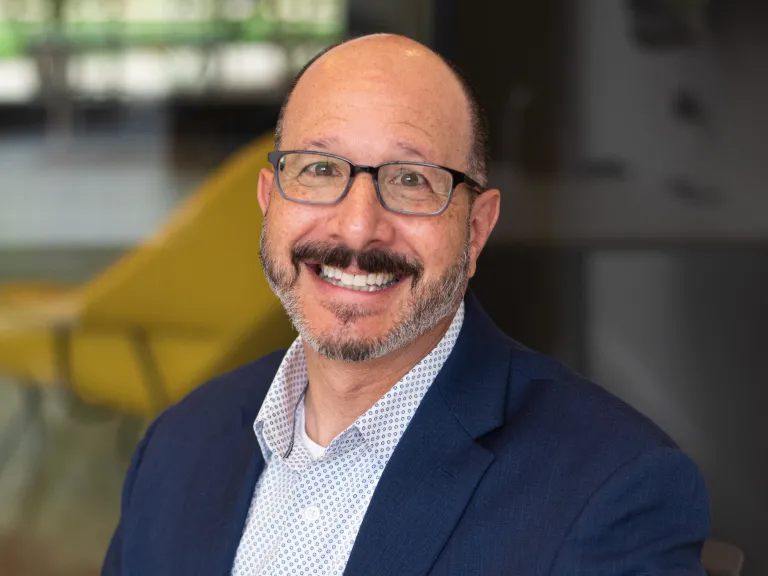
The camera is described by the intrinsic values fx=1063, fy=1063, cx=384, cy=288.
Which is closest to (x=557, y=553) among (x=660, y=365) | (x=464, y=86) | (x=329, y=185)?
(x=329, y=185)

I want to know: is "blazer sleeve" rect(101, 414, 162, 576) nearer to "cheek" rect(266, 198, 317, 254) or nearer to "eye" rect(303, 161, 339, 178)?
"cheek" rect(266, 198, 317, 254)

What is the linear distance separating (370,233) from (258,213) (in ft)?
5.86

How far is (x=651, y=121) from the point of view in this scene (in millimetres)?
2875

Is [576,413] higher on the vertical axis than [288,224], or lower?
lower

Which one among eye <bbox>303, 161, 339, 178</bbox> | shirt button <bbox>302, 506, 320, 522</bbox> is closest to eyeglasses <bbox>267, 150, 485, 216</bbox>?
eye <bbox>303, 161, 339, 178</bbox>

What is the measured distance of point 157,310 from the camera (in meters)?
3.45

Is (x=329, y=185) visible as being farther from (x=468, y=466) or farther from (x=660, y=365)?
(x=660, y=365)

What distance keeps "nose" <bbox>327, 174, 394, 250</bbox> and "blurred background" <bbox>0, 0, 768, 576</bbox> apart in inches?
40.6

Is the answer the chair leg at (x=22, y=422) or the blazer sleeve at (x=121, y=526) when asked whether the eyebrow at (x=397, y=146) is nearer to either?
the blazer sleeve at (x=121, y=526)

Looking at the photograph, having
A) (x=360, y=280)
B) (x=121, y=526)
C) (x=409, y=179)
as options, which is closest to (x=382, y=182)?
(x=409, y=179)

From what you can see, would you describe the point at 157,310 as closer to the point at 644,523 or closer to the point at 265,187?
the point at 265,187

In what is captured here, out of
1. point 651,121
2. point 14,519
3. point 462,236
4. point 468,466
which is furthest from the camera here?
point 14,519

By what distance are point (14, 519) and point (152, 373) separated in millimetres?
851

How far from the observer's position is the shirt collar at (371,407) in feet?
5.04
